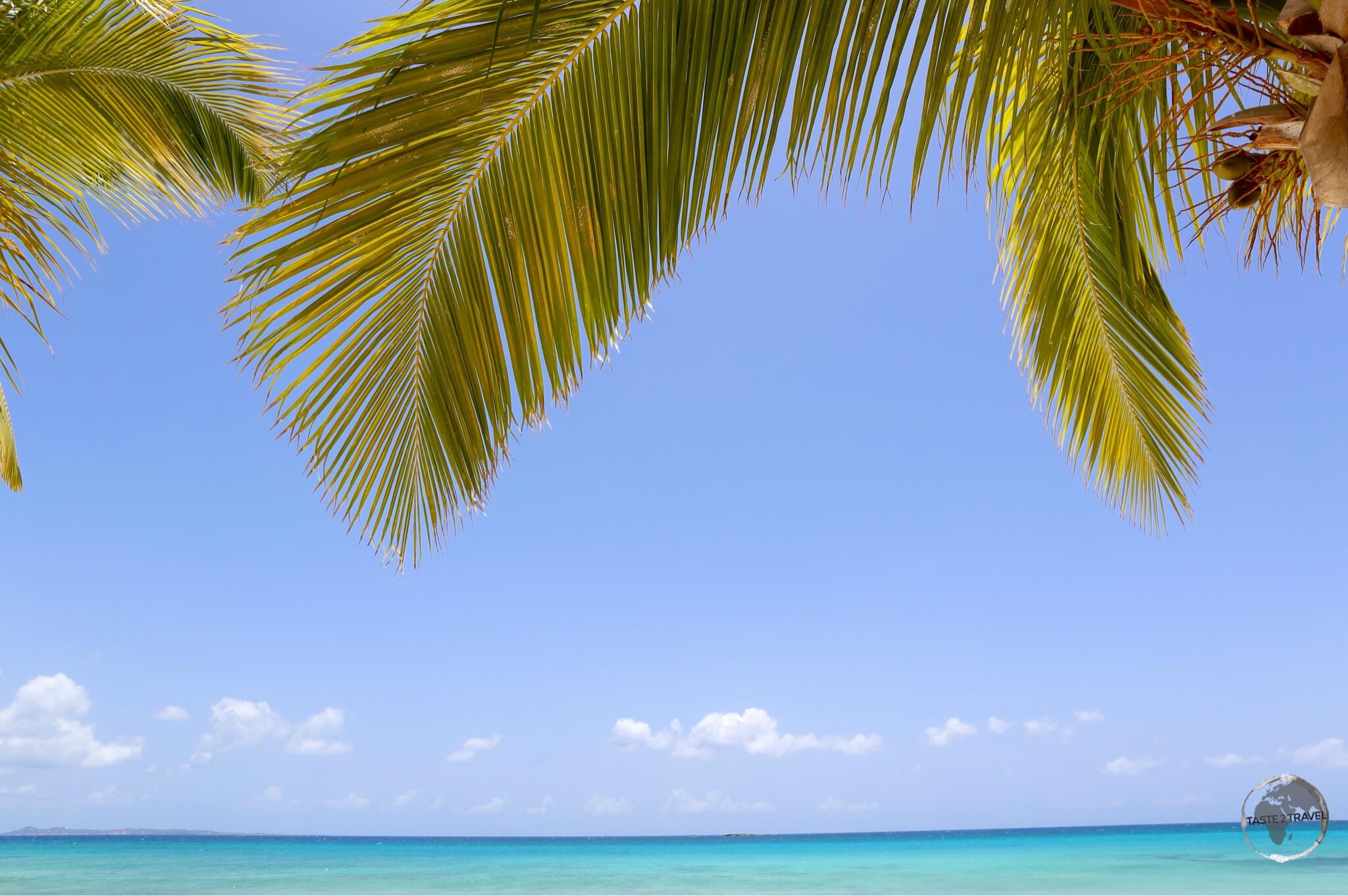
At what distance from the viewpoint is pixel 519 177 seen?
1.76 m

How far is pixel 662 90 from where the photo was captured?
1.67 meters

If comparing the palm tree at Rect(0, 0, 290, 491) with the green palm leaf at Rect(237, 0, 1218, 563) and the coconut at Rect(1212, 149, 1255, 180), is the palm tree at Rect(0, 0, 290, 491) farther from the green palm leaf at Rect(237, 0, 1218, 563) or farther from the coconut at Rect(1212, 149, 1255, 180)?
the coconut at Rect(1212, 149, 1255, 180)

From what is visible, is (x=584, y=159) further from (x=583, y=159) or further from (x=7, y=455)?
(x=7, y=455)

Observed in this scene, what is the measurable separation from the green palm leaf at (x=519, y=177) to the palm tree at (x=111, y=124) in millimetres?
897

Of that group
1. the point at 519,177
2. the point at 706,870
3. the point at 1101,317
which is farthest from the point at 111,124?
the point at 706,870

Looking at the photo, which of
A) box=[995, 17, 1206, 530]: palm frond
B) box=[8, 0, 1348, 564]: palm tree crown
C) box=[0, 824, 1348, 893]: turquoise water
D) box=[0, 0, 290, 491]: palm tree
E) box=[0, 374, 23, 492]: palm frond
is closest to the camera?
box=[8, 0, 1348, 564]: palm tree crown

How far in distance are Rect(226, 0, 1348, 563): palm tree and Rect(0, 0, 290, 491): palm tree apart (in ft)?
2.95

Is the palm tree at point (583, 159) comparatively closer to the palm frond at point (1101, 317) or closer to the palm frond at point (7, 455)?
the palm frond at point (1101, 317)

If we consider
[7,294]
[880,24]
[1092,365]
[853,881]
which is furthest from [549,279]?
[853,881]

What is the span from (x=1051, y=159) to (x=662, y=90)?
99 cm

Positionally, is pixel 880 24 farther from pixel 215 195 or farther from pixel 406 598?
pixel 406 598

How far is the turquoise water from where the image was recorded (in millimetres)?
22672

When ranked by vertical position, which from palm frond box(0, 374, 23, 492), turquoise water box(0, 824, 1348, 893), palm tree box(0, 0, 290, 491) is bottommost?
turquoise water box(0, 824, 1348, 893)

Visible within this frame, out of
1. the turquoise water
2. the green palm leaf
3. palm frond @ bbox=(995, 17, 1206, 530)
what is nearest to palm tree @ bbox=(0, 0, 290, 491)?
the green palm leaf
